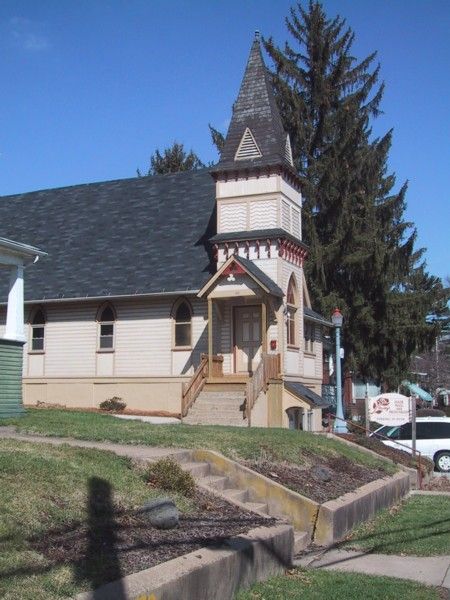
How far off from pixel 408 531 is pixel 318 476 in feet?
5.67

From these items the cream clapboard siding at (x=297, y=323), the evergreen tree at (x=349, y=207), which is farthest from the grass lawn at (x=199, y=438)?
the evergreen tree at (x=349, y=207)

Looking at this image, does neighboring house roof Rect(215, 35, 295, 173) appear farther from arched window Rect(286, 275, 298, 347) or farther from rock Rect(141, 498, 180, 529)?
rock Rect(141, 498, 180, 529)

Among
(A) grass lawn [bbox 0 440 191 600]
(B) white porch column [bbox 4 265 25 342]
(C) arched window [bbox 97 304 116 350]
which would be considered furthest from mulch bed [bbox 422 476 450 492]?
(C) arched window [bbox 97 304 116 350]

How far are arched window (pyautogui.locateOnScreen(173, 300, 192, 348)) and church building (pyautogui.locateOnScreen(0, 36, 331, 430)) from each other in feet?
0.16

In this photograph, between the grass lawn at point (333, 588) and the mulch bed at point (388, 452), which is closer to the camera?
the grass lawn at point (333, 588)

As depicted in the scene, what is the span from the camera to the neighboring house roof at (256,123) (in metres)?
26.3

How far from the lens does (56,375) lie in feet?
92.5

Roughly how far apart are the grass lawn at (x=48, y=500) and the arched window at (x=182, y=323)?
16480mm

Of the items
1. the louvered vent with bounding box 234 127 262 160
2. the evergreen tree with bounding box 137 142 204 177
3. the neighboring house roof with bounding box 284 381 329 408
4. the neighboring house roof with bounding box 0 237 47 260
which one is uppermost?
the evergreen tree with bounding box 137 142 204 177

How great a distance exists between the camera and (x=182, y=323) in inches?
1056

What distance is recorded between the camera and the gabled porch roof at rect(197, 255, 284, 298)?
24594 millimetres

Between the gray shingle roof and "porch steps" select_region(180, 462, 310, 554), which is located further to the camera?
the gray shingle roof

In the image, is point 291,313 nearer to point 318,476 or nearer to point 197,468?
point 318,476

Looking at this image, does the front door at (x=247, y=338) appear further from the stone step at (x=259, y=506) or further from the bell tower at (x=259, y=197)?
the stone step at (x=259, y=506)
